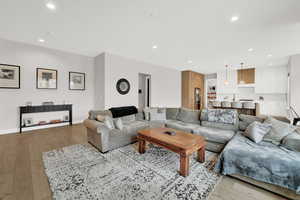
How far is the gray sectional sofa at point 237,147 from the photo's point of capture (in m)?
1.56

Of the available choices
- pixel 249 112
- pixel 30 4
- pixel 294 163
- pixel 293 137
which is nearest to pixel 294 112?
pixel 249 112

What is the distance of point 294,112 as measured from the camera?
4379mm

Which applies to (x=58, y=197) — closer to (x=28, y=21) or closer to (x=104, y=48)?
(x=28, y=21)

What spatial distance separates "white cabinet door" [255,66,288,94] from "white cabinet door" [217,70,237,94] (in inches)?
40.6

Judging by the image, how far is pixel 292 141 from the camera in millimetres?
1950

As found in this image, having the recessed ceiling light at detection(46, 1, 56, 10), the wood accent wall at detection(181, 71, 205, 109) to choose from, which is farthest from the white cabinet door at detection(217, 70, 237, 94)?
the recessed ceiling light at detection(46, 1, 56, 10)

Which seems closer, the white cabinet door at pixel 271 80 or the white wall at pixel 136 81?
the white wall at pixel 136 81

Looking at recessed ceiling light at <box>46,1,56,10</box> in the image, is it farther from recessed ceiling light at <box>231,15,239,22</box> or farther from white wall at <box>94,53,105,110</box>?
recessed ceiling light at <box>231,15,239,22</box>

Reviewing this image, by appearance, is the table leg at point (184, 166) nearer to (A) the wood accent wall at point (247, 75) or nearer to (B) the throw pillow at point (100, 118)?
(B) the throw pillow at point (100, 118)

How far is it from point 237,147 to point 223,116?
57.8 inches

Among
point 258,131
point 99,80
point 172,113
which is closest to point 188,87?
point 172,113

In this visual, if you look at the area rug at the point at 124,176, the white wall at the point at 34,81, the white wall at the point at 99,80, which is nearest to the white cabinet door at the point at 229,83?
the area rug at the point at 124,176

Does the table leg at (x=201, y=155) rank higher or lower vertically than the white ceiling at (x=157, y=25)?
lower

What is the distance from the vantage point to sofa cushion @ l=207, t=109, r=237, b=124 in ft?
10.5
